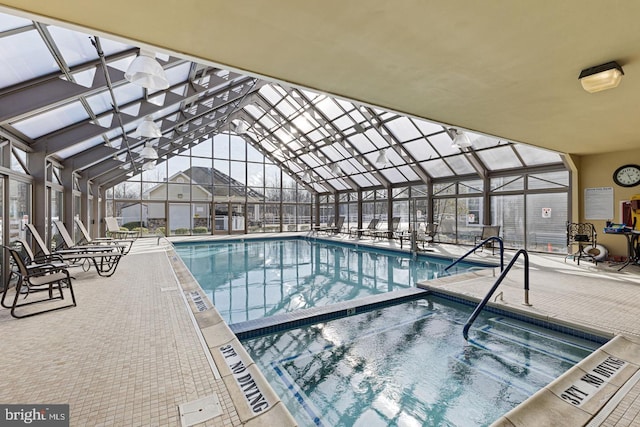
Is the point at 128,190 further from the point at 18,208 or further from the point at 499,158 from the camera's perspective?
the point at 499,158

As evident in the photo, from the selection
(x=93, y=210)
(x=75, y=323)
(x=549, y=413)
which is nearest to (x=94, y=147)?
(x=93, y=210)

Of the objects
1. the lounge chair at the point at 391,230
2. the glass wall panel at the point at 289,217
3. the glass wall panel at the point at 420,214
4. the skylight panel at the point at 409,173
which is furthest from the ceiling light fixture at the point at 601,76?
the glass wall panel at the point at 289,217

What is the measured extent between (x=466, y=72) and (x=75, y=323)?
178 inches

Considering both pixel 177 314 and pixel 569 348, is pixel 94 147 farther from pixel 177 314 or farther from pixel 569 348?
pixel 569 348

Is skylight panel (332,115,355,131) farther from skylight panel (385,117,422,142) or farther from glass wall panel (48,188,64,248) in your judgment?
glass wall panel (48,188,64,248)

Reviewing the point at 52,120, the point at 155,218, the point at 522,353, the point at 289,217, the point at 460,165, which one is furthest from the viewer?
the point at 289,217

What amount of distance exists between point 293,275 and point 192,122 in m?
6.52

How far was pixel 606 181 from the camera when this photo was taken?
6.38 m

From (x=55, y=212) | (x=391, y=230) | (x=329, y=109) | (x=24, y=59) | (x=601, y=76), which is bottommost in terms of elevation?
(x=391, y=230)

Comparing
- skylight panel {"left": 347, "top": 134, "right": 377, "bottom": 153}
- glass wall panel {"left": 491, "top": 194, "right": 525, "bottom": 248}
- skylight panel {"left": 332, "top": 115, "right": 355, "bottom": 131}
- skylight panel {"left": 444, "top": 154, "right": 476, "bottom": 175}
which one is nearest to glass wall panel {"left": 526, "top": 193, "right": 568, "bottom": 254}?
glass wall panel {"left": 491, "top": 194, "right": 525, "bottom": 248}

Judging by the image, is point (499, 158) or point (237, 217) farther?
point (237, 217)

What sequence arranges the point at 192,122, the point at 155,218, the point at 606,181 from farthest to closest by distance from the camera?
the point at 155,218 → the point at 192,122 → the point at 606,181

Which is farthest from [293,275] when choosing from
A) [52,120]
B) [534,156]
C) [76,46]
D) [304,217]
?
[304,217]

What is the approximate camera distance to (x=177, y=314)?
3.34 m
